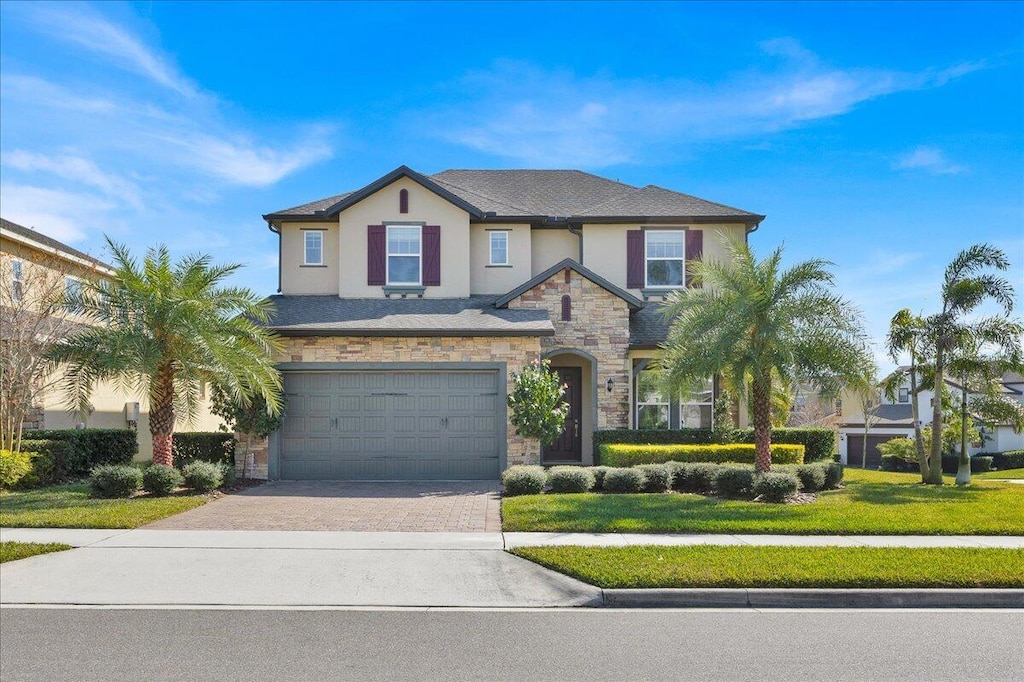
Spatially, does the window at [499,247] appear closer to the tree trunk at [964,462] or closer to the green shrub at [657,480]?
the green shrub at [657,480]

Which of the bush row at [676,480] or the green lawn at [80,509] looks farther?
the bush row at [676,480]

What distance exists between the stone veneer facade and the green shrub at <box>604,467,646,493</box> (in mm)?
4268

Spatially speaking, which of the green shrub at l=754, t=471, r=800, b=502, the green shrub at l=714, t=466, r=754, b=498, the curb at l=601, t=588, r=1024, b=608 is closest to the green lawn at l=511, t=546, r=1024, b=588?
the curb at l=601, t=588, r=1024, b=608

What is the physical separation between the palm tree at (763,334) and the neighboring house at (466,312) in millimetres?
3298

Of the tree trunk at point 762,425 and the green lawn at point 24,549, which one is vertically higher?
the tree trunk at point 762,425

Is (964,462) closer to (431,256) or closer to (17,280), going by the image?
(431,256)

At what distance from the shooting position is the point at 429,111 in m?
16.9

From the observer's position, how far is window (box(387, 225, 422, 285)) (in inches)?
820

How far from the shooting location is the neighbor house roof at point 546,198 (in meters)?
20.8

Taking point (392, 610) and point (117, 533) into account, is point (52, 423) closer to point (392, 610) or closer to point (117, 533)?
point (117, 533)

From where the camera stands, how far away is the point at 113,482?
44.9ft

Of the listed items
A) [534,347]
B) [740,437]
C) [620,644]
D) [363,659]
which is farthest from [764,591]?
[740,437]

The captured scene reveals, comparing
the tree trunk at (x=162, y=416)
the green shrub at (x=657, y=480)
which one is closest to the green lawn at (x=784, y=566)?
the green shrub at (x=657, y=480)

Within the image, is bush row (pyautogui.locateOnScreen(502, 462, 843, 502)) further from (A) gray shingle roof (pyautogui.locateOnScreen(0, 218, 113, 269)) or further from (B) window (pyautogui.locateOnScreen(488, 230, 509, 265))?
(A) gray shingle roof (pyautogui.locateOnScreen(0, 218, 113, 269))
